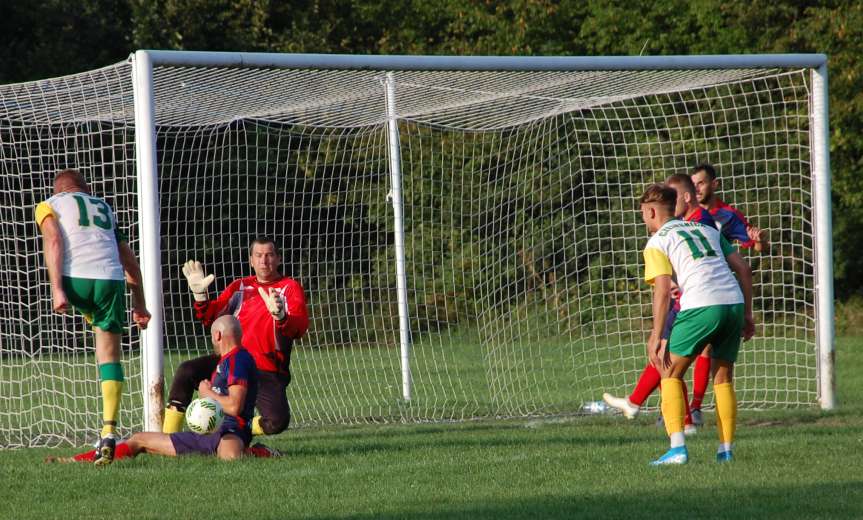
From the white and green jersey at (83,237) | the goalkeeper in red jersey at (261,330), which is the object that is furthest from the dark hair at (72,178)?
the goalkeeper in red jersey at (261,330)

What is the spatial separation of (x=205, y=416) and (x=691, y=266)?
2911mm

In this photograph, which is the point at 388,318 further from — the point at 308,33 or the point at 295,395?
the point at 308,33

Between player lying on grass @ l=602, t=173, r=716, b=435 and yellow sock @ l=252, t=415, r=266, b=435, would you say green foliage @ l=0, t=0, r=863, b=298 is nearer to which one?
player lying on grass @ l=602, t=173, r=716, b=435

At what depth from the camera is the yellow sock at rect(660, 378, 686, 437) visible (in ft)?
22.8

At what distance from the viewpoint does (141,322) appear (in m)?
7.67

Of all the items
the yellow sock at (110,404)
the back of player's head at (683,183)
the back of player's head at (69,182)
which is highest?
the back of player's head at (69,182)

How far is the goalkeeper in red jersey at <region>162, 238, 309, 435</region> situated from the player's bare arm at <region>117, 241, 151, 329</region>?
0.31m

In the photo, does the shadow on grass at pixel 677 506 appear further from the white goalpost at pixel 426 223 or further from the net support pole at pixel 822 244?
the net support pole at pixel 822 244

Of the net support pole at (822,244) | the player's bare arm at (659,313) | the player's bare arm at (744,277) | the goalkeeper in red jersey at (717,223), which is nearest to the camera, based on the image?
the player's bare arm at (659,313)

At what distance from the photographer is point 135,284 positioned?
790 cm

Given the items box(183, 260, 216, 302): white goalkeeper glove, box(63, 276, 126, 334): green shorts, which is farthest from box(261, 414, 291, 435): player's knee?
box(63, 276, 126, 334): green shorts

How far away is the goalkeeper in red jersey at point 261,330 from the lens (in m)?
8.09

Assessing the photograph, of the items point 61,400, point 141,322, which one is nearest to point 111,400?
point 141,322

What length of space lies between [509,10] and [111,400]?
17428mm
